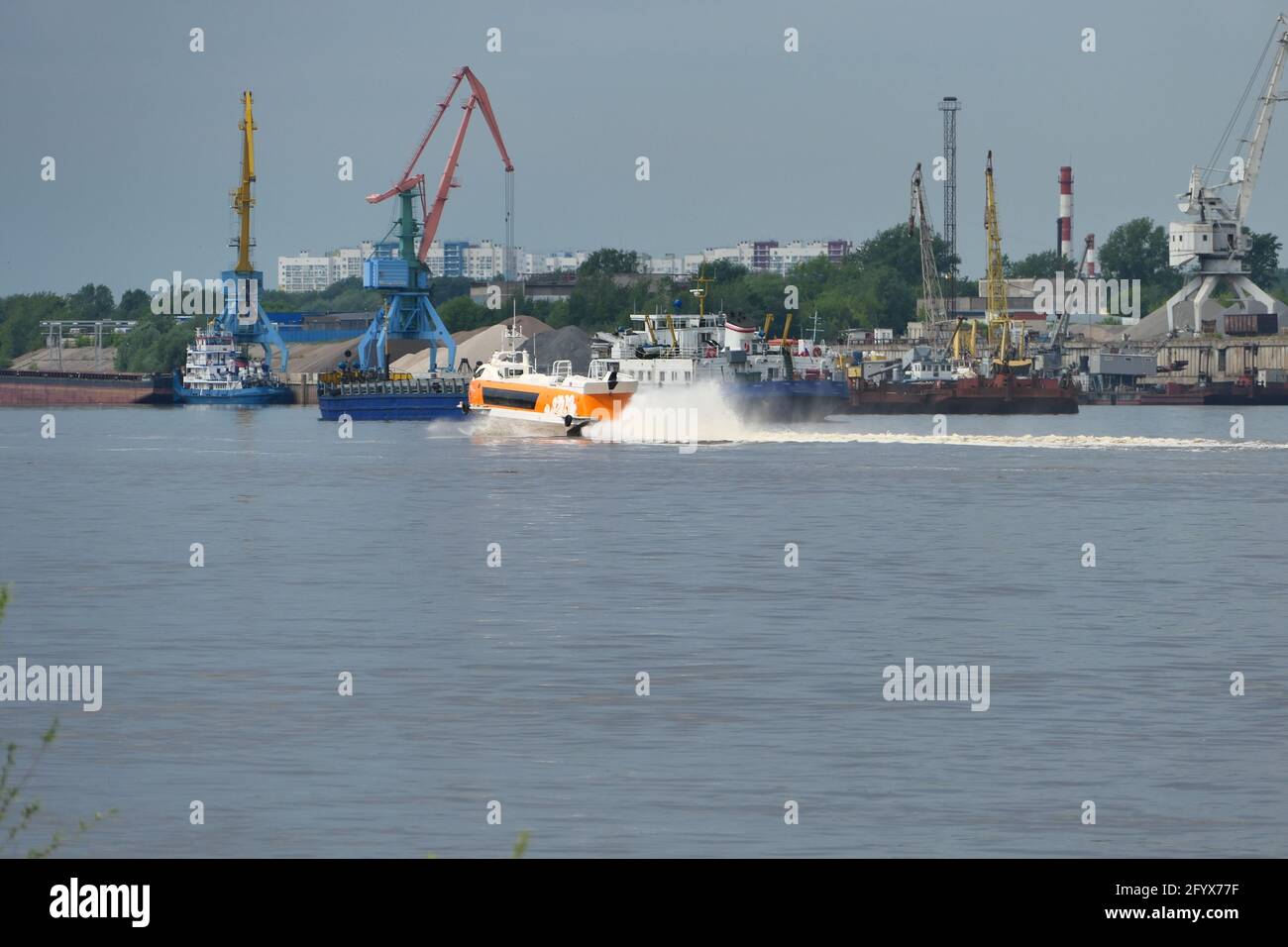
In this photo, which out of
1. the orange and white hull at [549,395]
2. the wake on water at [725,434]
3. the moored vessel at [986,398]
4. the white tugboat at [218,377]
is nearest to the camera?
the wake on water at [725,434]

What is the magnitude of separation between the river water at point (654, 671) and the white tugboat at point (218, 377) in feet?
423

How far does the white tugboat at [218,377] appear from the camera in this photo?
614ft

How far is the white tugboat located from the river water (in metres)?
129

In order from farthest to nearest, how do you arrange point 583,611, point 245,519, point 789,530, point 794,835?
point 245,519 < point 789,530 < point 583,611 < point 794,835

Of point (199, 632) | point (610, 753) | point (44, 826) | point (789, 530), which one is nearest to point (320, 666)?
point (199, 632)

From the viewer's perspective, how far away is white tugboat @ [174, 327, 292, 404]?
614ft

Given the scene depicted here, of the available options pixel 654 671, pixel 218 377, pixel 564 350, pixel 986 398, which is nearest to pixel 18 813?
pixel 654 671

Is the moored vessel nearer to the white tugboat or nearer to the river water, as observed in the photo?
the white tugboat

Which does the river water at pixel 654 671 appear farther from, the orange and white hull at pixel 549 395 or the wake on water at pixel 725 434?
the orange and white hull at pixel 549 395

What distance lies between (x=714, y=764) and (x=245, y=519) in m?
35.3

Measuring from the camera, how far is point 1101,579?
37312 millimetres

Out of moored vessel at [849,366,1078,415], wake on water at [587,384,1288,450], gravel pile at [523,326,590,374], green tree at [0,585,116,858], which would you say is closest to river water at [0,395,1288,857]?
green tree at [0,585,116,858]

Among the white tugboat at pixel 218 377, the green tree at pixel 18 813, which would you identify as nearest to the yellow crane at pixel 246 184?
the white tugboat at pixel 218 377
